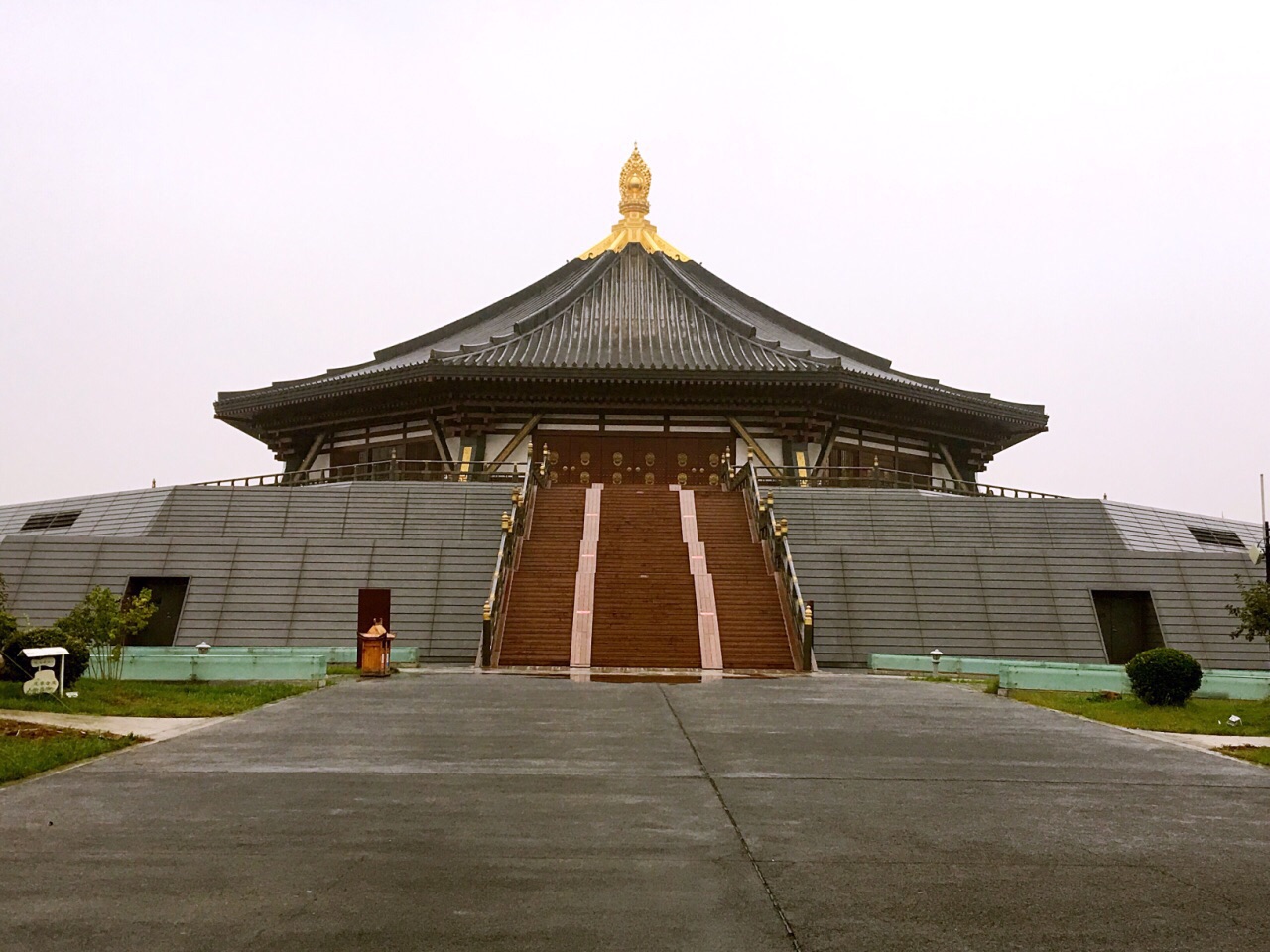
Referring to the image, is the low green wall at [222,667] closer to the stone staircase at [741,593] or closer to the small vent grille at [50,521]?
the stone staircase at [741,593]

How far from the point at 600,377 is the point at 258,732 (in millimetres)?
22306

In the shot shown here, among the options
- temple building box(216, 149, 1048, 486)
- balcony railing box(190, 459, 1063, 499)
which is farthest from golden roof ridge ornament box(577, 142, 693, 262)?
balcony railing box(190, 459, 1063, 499)

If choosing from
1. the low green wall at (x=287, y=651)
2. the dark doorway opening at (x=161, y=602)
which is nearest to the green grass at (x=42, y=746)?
the low green wall at (x=287, y=651)

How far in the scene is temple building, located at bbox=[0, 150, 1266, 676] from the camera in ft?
65.6

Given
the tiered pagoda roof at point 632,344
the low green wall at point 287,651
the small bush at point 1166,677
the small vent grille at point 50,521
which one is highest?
the tiered pagoda roof at point 632,344

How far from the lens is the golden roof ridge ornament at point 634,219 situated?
146ft

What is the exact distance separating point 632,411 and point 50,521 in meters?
17.4

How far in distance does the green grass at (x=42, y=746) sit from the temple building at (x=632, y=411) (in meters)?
20.9

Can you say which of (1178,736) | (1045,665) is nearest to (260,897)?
(1178,736)

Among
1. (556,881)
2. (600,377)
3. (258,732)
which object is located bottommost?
(556,881)

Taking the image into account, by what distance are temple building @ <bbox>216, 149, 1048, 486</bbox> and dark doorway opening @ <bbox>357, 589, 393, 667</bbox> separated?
991cm

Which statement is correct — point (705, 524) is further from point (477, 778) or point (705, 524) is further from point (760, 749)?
point (477, 778)

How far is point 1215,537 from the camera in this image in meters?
26.4

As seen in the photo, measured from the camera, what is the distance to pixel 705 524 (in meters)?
24.5
